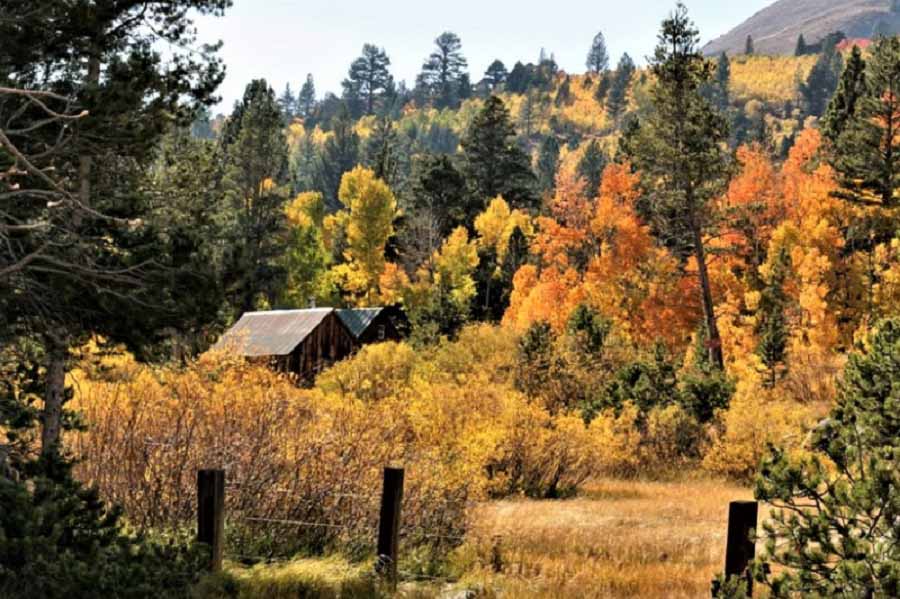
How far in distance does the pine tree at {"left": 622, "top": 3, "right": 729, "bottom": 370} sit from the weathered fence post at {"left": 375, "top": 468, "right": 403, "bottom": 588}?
25.5m

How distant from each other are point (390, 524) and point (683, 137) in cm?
2713

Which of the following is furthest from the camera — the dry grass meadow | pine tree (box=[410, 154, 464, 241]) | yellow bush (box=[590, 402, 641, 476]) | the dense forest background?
pine tree (box=[410, 154, 464, 241])

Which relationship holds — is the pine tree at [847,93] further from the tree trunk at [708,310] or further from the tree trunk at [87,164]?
the tree trunk at [87,164]

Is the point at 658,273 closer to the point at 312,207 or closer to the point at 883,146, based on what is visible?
the point at 883,146

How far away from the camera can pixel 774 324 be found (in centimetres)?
2920

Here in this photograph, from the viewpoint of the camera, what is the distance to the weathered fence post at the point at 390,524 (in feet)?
28.1

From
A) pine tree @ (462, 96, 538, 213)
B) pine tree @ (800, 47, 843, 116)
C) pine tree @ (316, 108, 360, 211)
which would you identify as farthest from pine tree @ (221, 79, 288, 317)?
pine tree @ (800, 47, 843, 116)

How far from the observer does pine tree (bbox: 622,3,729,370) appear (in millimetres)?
32531

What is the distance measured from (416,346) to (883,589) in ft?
97.9

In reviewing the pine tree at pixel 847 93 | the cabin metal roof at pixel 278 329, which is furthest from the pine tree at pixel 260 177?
the pine tree at pixel 847 93

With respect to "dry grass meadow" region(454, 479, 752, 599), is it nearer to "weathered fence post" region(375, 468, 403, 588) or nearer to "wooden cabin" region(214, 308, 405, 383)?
"weathered fence post" region(375, 468, 403, 588)

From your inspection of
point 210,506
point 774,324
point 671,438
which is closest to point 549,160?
point 774,324

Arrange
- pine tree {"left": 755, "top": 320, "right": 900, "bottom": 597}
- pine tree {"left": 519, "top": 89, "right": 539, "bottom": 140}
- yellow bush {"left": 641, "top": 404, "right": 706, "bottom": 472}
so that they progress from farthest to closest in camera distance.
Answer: pine tree {"left": 519, "top": 89, "right": 539, "bottom": 140}, yellow bush {"left": 641, "top": 404, "right": 706, "bottom": 472}, pine tree {"left": 755, "top": 320, "right": 900, "bottom": 597}

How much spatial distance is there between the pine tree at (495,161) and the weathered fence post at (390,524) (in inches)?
2214
